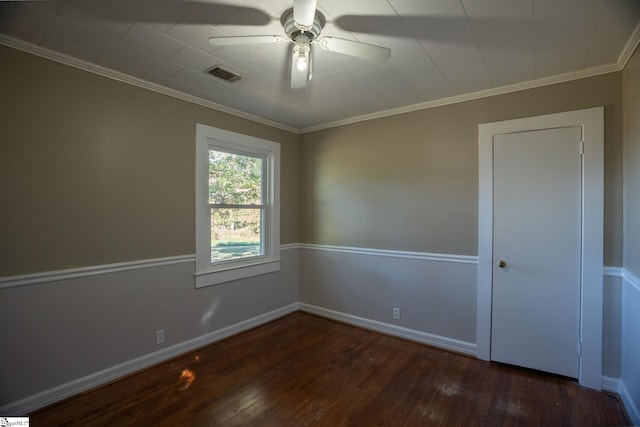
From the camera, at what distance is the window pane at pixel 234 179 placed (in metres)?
3.16

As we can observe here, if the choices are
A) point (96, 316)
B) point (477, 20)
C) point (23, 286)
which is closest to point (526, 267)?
point (477, 20)

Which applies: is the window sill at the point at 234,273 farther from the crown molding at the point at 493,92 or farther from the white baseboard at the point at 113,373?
the crown molding at the point at 493,92

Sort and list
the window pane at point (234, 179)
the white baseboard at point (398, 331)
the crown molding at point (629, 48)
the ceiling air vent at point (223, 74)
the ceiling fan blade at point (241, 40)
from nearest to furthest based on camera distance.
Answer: the ceiling fan blade at point (241, 40)
the crown molding at point (629, 48)
the ceiling air vent at point (223, 74)
the white baseboard at point (398, 331)
the window pane at point (234, 179)

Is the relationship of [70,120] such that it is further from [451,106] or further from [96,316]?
[451,106]

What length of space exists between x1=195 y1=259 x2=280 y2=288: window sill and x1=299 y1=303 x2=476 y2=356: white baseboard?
811 millimetres

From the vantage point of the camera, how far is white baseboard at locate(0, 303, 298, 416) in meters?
1.97

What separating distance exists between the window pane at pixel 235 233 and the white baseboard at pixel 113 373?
0.79 meters

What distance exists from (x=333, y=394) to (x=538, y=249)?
2.08 meters

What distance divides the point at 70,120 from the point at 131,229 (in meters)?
0.92

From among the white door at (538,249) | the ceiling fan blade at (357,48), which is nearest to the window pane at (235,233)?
the ceiling fan blade at (357,48)

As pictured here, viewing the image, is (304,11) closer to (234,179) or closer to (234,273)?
(234,179)

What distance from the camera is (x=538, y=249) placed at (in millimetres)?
2512

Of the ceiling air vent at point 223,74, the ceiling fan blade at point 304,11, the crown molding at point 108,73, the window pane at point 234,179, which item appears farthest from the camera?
the window pane at point 234,179

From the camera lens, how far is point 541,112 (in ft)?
8.23
